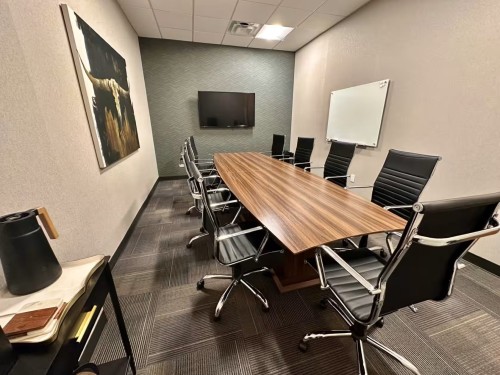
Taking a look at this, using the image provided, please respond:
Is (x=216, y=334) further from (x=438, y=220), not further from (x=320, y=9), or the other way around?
(x=320, y=9)

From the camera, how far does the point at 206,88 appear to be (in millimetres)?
4629

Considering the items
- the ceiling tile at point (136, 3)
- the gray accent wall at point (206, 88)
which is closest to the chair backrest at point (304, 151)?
the gray accent wall at point (206, 88)

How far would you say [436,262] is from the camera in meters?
0.88

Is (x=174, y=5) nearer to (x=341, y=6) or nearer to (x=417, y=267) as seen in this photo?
(x=341, y=6)

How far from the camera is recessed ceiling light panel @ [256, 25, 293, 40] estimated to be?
3639 mm

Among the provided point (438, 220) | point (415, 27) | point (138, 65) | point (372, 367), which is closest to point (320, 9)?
point (415, 27)

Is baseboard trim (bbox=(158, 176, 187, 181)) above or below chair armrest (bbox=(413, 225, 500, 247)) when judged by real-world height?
below

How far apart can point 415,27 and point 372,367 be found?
3.29m

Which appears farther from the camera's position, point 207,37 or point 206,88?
point 206,88

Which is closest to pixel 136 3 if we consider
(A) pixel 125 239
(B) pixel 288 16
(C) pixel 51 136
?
(B) pixel 288 16

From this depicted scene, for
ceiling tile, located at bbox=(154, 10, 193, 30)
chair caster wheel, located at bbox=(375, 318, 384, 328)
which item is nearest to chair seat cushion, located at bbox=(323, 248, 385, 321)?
chair caster wheel, located at bbox=(375, 318, 384, 328)

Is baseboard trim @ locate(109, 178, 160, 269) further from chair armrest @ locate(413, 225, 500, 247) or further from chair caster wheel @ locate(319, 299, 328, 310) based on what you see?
chair armrest @ locate(413, 225, 500, 247)

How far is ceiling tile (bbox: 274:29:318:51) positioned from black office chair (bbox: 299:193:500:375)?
166 inches

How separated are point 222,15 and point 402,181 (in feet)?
11.3
